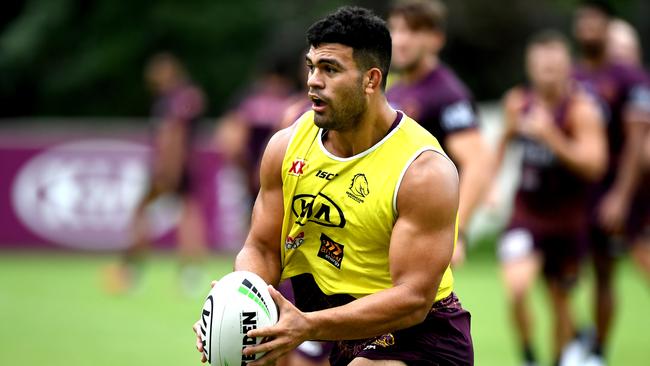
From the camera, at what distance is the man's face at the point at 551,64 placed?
29.4ft

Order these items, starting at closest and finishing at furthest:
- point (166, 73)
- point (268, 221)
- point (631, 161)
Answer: point (268, 221) → point (631, 161) → point (166, 73)

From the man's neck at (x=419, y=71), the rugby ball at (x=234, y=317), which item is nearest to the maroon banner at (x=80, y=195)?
the man's neck at (x=419, y=71)

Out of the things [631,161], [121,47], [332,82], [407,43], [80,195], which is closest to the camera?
[332,82]

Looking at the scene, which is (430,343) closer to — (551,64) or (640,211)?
(551,64)

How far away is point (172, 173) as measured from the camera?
14883 mm

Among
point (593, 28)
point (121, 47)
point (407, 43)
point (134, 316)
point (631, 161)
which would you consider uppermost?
point (121, 47)

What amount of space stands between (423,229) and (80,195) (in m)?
12.9

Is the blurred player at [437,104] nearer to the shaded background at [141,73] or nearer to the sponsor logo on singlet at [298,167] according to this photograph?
the sponsor logo on singlet at [298,167]

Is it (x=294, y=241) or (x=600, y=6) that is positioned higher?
(x=600, y=6)

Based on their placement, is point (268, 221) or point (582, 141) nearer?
point (268, 221)

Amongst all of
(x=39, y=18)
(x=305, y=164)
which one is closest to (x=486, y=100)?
(x=39, y=18)

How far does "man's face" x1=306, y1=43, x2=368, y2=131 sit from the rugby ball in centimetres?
74

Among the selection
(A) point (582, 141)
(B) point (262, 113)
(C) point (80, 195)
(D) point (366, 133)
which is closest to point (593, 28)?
(A) point (582, 141)

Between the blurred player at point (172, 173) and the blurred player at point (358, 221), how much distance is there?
9.00m
